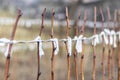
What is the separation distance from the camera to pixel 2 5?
19.6ft

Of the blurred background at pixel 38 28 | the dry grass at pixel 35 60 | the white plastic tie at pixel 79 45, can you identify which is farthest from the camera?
the blurred background at pixel 38 28

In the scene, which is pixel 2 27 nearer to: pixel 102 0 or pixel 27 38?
pixel 27 38

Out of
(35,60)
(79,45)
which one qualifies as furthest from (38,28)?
(79,45)

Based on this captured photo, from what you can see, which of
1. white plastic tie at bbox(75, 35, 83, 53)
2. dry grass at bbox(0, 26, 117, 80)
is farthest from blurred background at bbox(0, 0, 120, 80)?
white plastic tie at bbox(75, 35, 83, 53)

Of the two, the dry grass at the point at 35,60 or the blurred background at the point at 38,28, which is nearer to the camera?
the dry grass at the point at 35,60

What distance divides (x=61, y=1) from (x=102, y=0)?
35.7 inches

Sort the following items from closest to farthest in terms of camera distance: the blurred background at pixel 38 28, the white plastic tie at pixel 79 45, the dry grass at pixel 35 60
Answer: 1. the white plastic tie at pixel 79 45
2. the dry grass at pixel 35 60
3. the blurred background at pixel 38 28

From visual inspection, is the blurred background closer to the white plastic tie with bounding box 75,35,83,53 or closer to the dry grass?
the dry grass

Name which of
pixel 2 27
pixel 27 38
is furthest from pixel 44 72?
pixel 2 27

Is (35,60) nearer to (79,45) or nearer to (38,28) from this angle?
(38,28)

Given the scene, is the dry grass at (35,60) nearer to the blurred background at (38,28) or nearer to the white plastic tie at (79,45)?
the blurred background at (38,28)

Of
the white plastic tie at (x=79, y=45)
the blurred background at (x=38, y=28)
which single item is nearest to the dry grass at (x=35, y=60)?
the blurred background at (x=38, y=28)

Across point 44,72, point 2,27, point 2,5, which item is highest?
point 2,5

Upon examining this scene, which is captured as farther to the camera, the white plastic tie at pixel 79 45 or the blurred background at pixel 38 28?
the blurred background at pixel 38 28
